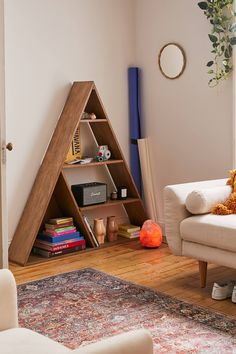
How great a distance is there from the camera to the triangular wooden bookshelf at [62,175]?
427cm

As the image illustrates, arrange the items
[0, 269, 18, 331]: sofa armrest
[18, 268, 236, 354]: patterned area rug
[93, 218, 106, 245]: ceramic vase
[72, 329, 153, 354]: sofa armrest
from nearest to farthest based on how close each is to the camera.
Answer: [72, 329, 153, 354]: sofa armrest → [0, 269, 18, 331]: sofa armrest → [18, 268, 236, 354]: patterned area rug → [93, 218, 106, 245]: ceramic vase

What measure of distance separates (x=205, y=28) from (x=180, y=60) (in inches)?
14.2

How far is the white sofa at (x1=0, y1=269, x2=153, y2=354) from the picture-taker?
4.48ft

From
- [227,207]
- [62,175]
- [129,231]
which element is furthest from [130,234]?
[227,207]

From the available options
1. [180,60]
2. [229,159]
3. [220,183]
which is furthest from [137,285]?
[180,60]

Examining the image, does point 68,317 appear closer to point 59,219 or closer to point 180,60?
point 59,219

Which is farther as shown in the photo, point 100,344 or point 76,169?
point 76,169

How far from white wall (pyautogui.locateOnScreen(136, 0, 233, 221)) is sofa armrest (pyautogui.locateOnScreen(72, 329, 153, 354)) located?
10.4ft

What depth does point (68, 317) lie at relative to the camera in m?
3.04

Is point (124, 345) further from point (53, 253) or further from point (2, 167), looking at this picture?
point (53, 253)

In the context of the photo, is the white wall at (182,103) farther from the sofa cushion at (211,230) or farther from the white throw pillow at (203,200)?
the sofa cushion at (211,230)

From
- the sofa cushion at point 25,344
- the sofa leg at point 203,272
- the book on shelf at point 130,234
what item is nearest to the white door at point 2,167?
the sofa leg at point 203,272

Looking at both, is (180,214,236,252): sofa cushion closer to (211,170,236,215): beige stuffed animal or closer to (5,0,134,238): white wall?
(211,170,236,215): beige stuffed animal

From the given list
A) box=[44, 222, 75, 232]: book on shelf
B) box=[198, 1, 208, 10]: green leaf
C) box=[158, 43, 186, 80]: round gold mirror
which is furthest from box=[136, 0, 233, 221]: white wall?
box=[44, 222, 75, 232]: book on shelf
